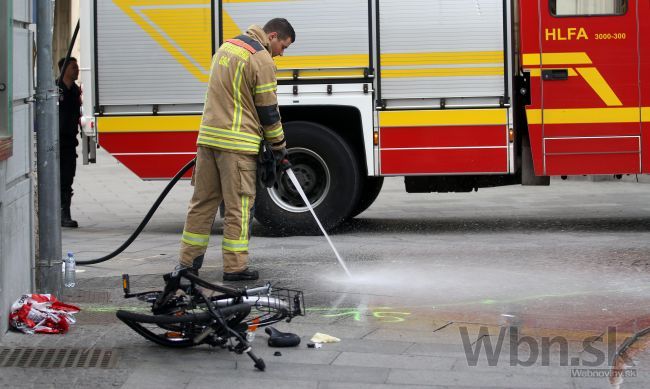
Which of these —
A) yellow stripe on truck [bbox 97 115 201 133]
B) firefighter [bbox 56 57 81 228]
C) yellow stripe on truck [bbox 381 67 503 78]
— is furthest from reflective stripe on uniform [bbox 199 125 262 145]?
firefighter [bbox 56 57 81 228]

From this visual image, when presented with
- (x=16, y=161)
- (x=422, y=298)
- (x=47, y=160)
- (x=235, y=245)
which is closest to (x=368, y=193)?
(x=235, y=245)

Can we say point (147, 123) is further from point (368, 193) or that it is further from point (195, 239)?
point (195, 239)

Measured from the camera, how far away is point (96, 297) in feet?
25.1

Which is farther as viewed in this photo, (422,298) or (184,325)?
(422,298)

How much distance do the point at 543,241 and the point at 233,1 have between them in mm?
3571

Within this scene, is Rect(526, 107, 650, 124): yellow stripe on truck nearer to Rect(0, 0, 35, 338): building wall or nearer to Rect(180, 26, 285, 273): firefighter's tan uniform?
Rect(180, 26, 285, 273): firefighter's tan uniform

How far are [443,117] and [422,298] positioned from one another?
3.56 metres

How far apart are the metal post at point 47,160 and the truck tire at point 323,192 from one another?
378cm

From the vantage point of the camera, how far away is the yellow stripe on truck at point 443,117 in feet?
35.2

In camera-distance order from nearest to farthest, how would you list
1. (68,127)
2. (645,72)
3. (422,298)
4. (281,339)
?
1. (281,339)
2. (422,298)
3. (645,72)
4. (68,127)

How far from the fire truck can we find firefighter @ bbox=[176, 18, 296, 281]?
2760 mm

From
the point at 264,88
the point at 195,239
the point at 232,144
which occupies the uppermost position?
the point at 264,88

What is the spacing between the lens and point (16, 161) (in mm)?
6645

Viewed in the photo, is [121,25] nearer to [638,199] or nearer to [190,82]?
[190,82]
